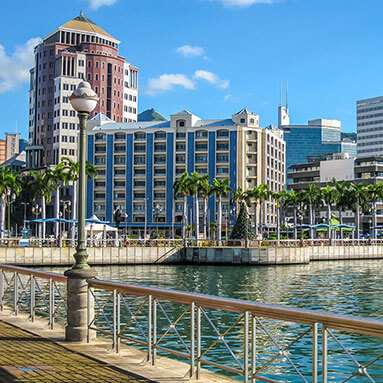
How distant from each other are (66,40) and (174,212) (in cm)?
6234

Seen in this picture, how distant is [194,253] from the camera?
68875mm

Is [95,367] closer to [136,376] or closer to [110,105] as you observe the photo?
[136,376]

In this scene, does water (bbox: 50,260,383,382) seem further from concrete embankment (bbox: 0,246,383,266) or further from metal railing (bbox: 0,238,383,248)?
metal railing (bbox: 0,238,383,248)

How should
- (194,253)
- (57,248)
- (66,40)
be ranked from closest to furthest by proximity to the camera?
(57,248)
(194,253)
(66,40)

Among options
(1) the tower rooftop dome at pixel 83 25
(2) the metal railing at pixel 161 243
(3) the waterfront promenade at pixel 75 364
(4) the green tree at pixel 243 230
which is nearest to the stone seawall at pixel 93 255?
(2) the metal railing at pixel 161 243

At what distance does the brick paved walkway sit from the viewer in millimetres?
9125

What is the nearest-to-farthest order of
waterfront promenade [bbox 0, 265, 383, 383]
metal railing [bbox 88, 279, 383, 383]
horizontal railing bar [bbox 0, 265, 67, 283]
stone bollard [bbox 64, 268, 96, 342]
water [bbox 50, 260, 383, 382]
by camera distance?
metal railing [bbox 88, 279, 383, 383] → waterfront promenade [bbox 0, 265, 383, 383] → stone bollard [bbox 64, 268, 96, 342] → horizontal railing bar [bbox 0, 265, 67, 283] → water [bbox 50, 260, 383, 382]

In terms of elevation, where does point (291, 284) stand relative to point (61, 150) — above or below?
below

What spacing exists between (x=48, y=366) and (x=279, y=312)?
4210 millimetres

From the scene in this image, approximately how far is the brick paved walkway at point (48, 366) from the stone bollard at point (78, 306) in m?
0.50

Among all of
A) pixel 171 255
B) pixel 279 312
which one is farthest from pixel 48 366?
pixel 171 255

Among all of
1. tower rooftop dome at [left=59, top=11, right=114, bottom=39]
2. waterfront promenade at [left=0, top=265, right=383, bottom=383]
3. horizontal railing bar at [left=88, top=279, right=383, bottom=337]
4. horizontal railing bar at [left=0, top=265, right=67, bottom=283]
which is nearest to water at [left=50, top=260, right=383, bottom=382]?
waterfront promenade at [left=0, top=265, right=383, bottom=383]

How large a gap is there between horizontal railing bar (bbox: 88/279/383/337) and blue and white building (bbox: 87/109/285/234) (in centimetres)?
12066

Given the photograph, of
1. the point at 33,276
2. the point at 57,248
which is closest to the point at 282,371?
the point at 33,276
